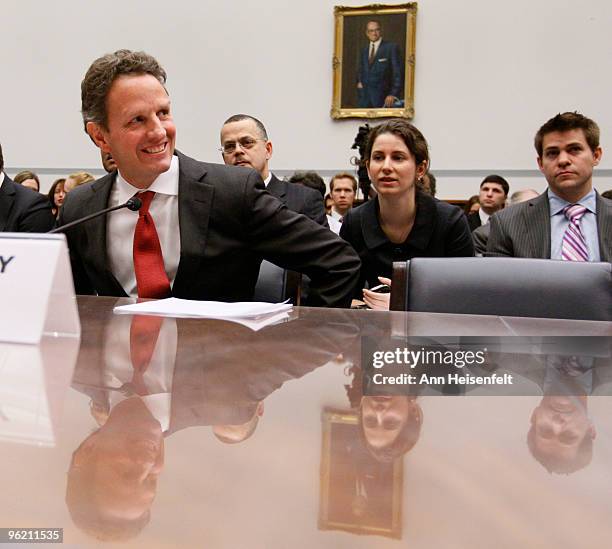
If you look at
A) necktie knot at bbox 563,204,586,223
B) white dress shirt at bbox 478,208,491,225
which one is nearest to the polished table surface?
necktie knot at bbox 563,204,586,223

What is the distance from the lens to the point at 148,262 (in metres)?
1.74

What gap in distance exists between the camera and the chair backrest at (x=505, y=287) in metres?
1.47

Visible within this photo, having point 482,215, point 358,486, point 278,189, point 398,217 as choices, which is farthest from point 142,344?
point 482,215

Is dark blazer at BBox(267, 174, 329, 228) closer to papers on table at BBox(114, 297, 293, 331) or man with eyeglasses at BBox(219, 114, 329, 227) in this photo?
man with eyeglasses at BBox(219, 114, 329, 227)

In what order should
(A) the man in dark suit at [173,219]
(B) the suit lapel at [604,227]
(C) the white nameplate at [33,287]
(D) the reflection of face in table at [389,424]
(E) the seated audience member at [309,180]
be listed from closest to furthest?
(D) the reflection of face in table at [389,424] → (C) the white nameplate at [33,287] → (A) the man in dark suit at [173,219] → (B) the suit lapel at [604,227] → (E) the seated audience member at [309,180]

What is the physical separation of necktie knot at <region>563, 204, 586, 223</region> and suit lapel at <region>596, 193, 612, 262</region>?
0.07 m

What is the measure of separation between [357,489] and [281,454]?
0.09 m

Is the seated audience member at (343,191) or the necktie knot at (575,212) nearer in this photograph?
the necktie knot at (575,212)

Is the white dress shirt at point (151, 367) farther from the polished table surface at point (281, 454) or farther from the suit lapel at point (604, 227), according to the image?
the suit lapel at point (604, 227)

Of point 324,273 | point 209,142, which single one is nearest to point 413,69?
point 209,142

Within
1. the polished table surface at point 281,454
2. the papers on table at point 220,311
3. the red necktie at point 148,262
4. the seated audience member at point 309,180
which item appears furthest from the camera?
the seated audience member at point 309,180

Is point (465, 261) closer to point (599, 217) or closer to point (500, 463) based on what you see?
point (500, 463)

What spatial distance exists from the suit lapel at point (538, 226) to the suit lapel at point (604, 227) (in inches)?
8.1

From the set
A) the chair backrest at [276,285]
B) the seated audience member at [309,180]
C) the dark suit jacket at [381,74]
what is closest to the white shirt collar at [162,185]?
the chair backrest at [276,285]
